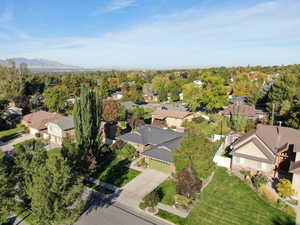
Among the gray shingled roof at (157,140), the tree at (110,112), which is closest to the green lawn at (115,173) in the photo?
the gray shingled roof at (157,140)

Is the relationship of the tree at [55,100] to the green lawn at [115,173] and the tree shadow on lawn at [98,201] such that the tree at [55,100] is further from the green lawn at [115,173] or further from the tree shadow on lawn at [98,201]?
the tree shadow on lawn at [98,201]

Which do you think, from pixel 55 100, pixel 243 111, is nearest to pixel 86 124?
pixel 55 100

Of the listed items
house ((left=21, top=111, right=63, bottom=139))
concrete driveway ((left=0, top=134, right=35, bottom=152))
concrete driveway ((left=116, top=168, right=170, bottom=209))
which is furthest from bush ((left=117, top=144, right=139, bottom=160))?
concrete driveway ((left=0, top=134, right=35, bottom=152))

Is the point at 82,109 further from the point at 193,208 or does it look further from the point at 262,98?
the point at 262,98

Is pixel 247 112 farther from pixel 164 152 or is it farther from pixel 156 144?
pixel 164 152

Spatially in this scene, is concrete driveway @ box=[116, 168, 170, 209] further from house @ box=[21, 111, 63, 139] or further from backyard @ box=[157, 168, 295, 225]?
house @ box=[21, 111, 63, 139]

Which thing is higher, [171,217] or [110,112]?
[110,112]
